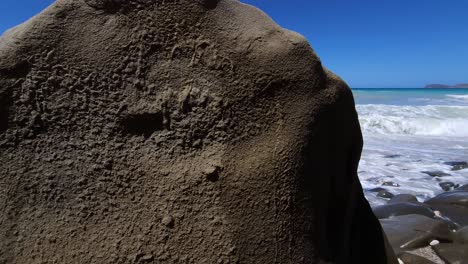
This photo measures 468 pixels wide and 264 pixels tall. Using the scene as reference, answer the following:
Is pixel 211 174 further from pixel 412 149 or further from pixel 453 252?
pixel 412 149

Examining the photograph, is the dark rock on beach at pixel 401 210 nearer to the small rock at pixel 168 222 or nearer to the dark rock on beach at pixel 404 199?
the dark rock on beach at pixel 404 199

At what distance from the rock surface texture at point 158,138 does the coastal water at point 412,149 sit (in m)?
3.01

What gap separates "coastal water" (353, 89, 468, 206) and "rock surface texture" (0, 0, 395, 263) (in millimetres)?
3014

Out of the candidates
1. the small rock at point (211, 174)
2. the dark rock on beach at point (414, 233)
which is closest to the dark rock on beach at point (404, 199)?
the dark rock on beach at point (414, 233)

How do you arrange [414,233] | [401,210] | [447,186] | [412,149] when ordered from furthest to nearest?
[412,149], [447,186], [401,210], [414,233]

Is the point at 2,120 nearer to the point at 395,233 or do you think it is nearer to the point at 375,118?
the point at 395,233

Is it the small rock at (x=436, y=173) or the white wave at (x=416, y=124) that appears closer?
the small rock at (x=436, y=173)

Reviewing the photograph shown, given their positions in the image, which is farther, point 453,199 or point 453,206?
point 453,199

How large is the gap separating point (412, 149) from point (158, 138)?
6664mm

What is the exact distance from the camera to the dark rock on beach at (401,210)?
3.16 m

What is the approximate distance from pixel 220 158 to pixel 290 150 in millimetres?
205

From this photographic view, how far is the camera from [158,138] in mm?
1130

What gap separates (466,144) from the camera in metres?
7.21

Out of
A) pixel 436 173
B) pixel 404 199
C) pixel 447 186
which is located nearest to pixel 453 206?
pixel 404 199
